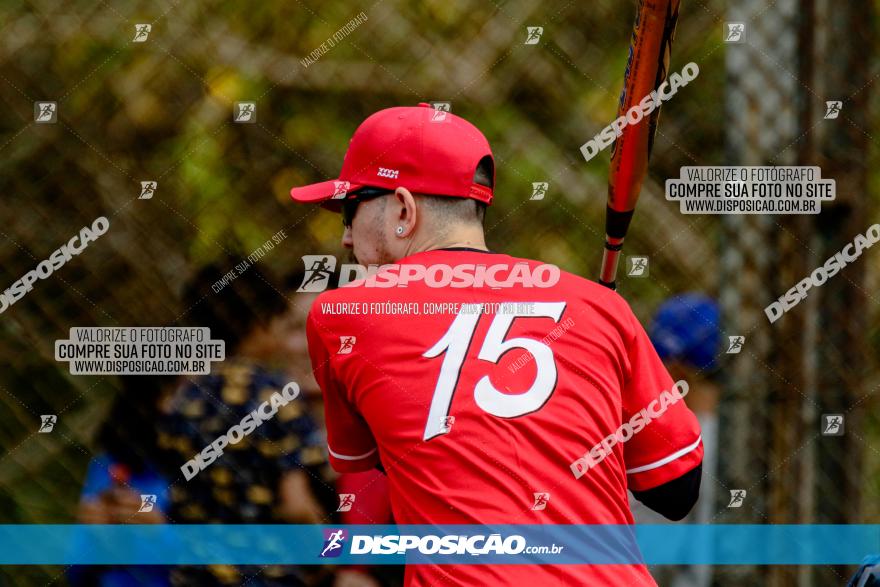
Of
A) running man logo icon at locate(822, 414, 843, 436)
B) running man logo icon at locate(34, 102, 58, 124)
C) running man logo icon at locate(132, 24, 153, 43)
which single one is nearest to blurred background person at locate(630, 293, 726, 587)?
running man logo icon at locate(822, 414, 843, 436)

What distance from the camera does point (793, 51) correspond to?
2717 millimetres

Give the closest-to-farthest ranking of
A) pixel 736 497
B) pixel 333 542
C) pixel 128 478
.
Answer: pixel 736 497
pixel 333 542
pixel 128 478

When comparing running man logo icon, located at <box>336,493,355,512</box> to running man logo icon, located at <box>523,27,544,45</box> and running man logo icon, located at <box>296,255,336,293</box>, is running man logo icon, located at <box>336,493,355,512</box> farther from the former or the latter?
running man logo icon, located at <box>523,27,544,45</box>

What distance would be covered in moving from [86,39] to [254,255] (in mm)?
823

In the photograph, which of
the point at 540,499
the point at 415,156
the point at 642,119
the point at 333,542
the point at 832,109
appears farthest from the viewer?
the point at 333,542

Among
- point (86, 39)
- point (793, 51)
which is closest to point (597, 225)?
point (793, 51)

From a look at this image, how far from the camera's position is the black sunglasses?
7.11 feet

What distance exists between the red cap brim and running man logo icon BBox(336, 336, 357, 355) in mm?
326

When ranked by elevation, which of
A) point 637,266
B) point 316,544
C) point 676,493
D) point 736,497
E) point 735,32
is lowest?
point 316,544

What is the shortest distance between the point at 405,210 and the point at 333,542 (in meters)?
1.22

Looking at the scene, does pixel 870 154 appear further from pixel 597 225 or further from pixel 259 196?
pixel 259 196

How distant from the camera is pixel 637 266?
10.4 feet

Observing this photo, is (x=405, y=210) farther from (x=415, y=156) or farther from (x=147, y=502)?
(x=147, y=502)

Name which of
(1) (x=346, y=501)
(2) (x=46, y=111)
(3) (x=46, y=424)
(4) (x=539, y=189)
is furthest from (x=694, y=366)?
(2) (x=46, y=111)
